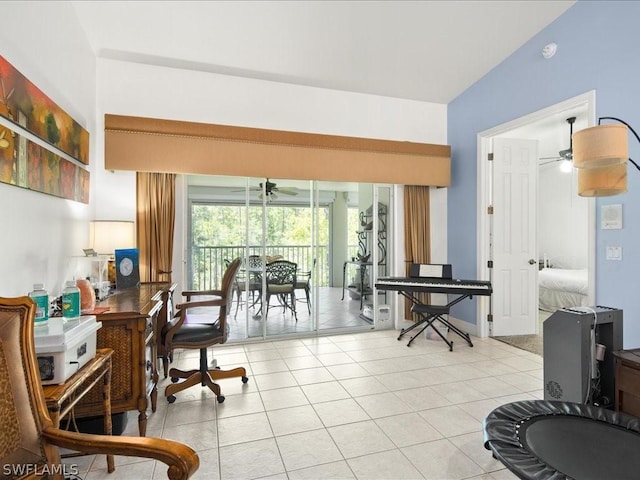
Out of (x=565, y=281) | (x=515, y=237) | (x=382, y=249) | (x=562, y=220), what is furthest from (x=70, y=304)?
(x=562, y=220)

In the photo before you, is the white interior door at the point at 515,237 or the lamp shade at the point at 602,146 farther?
the white interior door at the point at 515,237

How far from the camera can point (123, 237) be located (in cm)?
316

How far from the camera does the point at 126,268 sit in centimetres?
311

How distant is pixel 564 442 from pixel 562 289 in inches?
196

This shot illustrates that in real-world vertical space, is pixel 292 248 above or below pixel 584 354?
above

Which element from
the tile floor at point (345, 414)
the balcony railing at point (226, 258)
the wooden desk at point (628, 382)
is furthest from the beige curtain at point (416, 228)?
the wooden desk at point (628, 382)

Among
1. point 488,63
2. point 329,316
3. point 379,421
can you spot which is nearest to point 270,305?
point 329,316

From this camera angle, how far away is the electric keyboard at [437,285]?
12.8 ft

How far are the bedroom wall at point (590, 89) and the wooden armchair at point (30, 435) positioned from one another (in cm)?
335

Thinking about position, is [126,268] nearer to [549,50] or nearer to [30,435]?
[30,435]

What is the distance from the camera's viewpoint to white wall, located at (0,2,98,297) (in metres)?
1.91

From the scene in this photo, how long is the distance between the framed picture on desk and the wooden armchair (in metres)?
1.90

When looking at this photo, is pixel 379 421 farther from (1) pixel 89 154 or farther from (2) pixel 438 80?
(2) pixel 438 80

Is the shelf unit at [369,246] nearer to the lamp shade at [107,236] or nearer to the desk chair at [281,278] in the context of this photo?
the desk chair at [281,278]
